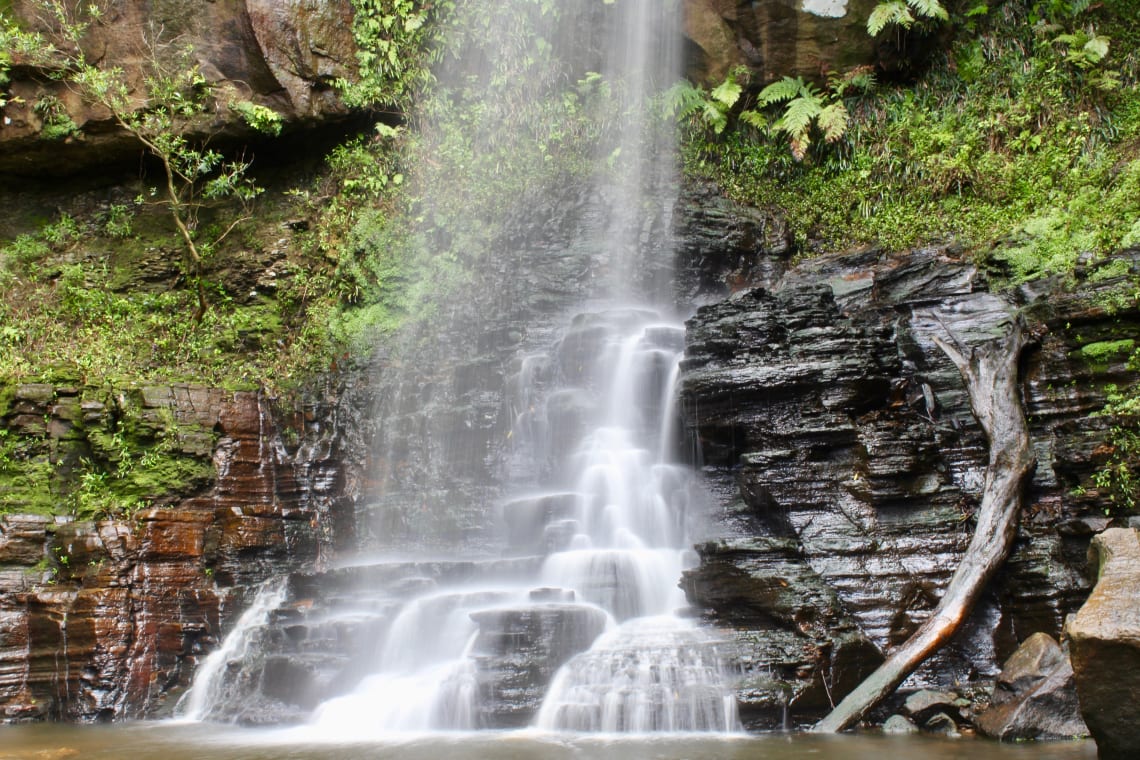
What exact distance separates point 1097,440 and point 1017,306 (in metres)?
2.39

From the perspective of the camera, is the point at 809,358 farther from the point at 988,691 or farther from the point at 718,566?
the point at 988,691

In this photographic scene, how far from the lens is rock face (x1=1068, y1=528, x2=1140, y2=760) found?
494 centimetres

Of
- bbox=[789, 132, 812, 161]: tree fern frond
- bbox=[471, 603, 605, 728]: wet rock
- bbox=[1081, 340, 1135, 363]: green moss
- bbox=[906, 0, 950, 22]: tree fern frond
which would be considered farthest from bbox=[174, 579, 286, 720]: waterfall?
bbox=[906, 0, 950, 22]: tree fern frond

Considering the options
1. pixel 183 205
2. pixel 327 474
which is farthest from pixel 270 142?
pixel 327 474

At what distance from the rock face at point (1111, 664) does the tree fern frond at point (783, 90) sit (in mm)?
11556

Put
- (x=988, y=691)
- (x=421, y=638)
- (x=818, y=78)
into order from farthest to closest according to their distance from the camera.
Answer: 1. (x=818, y=78)
2. (x=421, y=638)
3. (x=988, y=691)

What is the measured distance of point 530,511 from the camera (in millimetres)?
10672

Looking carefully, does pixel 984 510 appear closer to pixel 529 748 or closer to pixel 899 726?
pixel 899 726

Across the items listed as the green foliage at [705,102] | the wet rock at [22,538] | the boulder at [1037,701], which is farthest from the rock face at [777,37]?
the wet rock at [22,538]

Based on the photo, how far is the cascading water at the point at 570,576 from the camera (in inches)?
296

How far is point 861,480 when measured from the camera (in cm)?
850

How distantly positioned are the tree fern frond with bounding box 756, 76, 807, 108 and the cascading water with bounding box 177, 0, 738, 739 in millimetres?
2478

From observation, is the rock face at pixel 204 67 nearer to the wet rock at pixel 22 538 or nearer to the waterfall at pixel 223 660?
the wet rock at pixel 22 538

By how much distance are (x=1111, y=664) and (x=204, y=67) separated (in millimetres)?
16115
